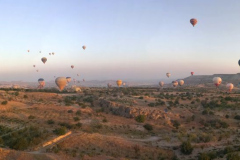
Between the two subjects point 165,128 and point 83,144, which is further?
point 165,128

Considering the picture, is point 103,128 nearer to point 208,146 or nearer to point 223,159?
point 208,146

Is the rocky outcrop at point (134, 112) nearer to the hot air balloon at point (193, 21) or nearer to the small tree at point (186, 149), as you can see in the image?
the small tree at point (186, 149)

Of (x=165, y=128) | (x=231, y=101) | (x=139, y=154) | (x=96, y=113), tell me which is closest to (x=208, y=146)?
(x=139, y=154)

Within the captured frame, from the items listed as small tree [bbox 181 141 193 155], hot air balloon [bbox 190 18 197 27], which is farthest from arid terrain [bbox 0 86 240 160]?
hot air balloon [bbox 190 18 197 27]

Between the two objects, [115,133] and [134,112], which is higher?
[134,112]

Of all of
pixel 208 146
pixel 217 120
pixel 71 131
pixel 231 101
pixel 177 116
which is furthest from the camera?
pixel 231 101

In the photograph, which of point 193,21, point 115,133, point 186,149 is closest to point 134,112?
point 115,133

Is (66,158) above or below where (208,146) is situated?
above

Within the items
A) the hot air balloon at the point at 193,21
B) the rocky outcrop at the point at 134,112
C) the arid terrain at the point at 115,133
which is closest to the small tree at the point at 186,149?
the arid terrain at the point at 115,133

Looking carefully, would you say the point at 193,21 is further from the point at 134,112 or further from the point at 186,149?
the point at 186,149
